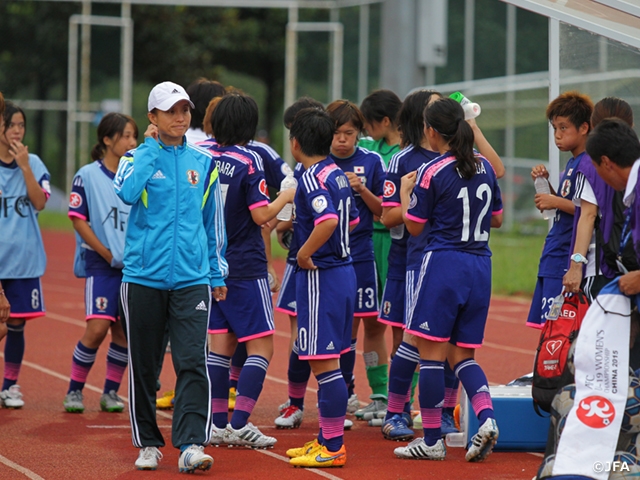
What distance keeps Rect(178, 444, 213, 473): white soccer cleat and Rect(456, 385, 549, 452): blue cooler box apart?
5.25 feet

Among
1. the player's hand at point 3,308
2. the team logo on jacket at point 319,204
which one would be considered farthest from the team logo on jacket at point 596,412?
the player's hand at point 3,308

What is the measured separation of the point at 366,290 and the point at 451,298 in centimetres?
143

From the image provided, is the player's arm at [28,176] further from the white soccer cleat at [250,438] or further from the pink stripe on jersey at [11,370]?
the white soccer cleat at [250,438]

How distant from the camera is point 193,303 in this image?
5.12 metres

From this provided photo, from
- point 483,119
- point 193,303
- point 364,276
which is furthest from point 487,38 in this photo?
point 193,303

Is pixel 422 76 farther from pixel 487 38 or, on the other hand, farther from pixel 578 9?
pixel 578 9

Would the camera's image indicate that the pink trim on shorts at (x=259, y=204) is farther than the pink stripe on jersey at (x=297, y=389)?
No

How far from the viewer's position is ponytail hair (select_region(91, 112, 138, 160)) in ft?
23.1

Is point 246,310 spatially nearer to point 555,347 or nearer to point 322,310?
point 322,310

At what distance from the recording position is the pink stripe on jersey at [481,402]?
532cm

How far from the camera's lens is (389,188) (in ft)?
20.4

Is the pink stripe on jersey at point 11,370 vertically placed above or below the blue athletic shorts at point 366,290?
below

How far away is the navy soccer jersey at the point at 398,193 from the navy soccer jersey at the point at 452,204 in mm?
576

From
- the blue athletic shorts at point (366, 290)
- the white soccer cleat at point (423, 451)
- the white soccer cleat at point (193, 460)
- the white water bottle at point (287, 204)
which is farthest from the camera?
the blue athletic shorts at point (366, 290)
